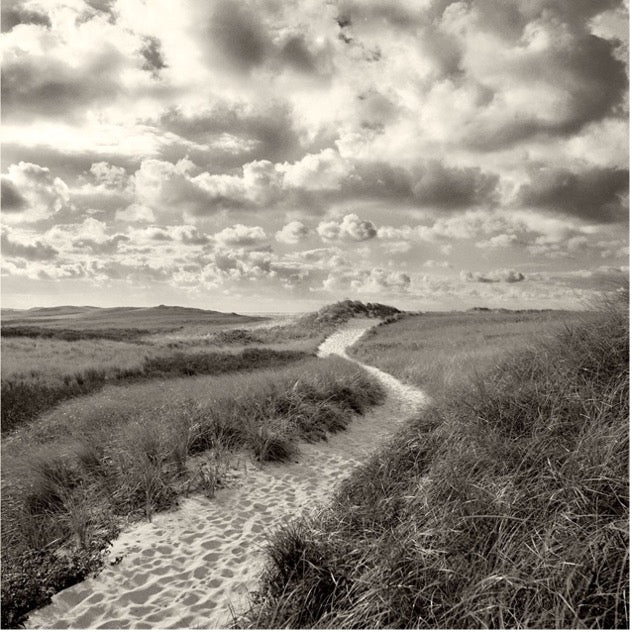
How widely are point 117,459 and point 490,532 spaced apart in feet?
23.8

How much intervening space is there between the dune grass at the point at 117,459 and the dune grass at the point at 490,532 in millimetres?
2825

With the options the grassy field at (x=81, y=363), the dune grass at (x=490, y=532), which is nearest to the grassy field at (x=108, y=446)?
the grassy field at (x=81, y=363)

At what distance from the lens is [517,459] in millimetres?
5906

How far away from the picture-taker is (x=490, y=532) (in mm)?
4586

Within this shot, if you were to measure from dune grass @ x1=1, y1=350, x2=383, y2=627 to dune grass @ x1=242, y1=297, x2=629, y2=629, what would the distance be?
2.83 meters

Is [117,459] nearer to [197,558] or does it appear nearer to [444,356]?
[197,558]

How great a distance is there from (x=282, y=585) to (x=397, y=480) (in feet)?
8.94

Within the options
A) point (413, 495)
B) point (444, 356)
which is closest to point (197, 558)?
point (413, 495)

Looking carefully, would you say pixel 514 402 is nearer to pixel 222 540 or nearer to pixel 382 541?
pixel 382 541

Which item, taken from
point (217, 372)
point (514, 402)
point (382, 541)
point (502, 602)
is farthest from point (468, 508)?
point (217, 372)

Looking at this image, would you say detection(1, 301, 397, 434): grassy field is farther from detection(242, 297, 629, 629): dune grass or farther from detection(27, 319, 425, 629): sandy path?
detection(242, 297, 629, 629): dune grass

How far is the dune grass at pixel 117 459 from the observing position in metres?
6.04

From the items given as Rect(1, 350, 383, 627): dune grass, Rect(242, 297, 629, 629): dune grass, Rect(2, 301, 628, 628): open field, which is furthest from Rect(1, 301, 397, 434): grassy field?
Rect(242, 297, 629, 629): dune grass

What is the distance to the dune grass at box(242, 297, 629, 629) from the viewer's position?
12.2ft
